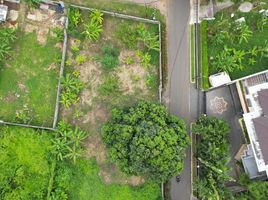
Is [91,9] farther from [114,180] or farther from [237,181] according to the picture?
[237,181]

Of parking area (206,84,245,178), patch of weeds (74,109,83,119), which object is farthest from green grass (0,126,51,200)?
parking area (206,84,245,178)

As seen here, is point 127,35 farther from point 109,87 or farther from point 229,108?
point 229,108

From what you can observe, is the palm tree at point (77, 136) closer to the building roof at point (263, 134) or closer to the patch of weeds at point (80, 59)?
the patch of weeds at point (80, 59)

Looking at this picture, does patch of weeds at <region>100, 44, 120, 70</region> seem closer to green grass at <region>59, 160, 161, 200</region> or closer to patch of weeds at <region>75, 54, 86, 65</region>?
patch of weeds at <region>75, 54, 86, 65</region>

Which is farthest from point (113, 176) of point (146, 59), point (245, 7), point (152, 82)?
point (245, 7)

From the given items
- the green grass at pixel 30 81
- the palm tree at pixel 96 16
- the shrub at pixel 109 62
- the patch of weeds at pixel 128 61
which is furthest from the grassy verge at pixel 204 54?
the green grass at pixel 30 81

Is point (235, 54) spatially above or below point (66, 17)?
below

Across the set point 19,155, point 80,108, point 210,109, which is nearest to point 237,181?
point 210,109
